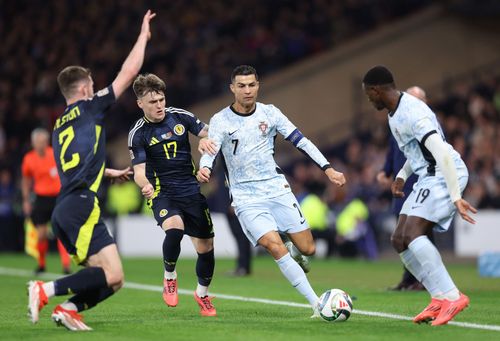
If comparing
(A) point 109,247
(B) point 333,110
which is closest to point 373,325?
(A) point 109,247

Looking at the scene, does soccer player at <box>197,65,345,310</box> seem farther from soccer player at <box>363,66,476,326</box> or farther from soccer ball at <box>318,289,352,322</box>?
soccer player at <box>363,66,476,326</box>

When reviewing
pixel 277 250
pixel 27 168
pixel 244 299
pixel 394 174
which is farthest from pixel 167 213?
pixel 27 168

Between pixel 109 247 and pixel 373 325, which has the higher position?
pixel 109 247

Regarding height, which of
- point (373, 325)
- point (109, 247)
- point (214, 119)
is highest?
point (214, 119)

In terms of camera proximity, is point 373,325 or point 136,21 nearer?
point 373,325

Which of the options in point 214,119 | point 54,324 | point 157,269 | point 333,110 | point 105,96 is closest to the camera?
point 105,96

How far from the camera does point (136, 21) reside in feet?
99.8

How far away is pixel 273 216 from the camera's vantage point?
10.6 m

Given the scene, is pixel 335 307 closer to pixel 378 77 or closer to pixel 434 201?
pixel 434 201

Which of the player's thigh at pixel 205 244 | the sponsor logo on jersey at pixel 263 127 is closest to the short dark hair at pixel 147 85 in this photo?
the sponsor logo on jersey at pixel 263 127

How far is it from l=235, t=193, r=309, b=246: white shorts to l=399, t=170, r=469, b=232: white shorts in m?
1.43

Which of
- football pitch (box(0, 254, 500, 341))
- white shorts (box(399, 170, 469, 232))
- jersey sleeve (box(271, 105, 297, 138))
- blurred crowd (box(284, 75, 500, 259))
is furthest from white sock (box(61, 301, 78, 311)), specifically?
blurred crowd (box(284, 75, 500, 259))

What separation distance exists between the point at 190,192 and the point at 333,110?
19.1 m

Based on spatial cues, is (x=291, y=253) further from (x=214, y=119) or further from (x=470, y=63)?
(x=470, y=63)
